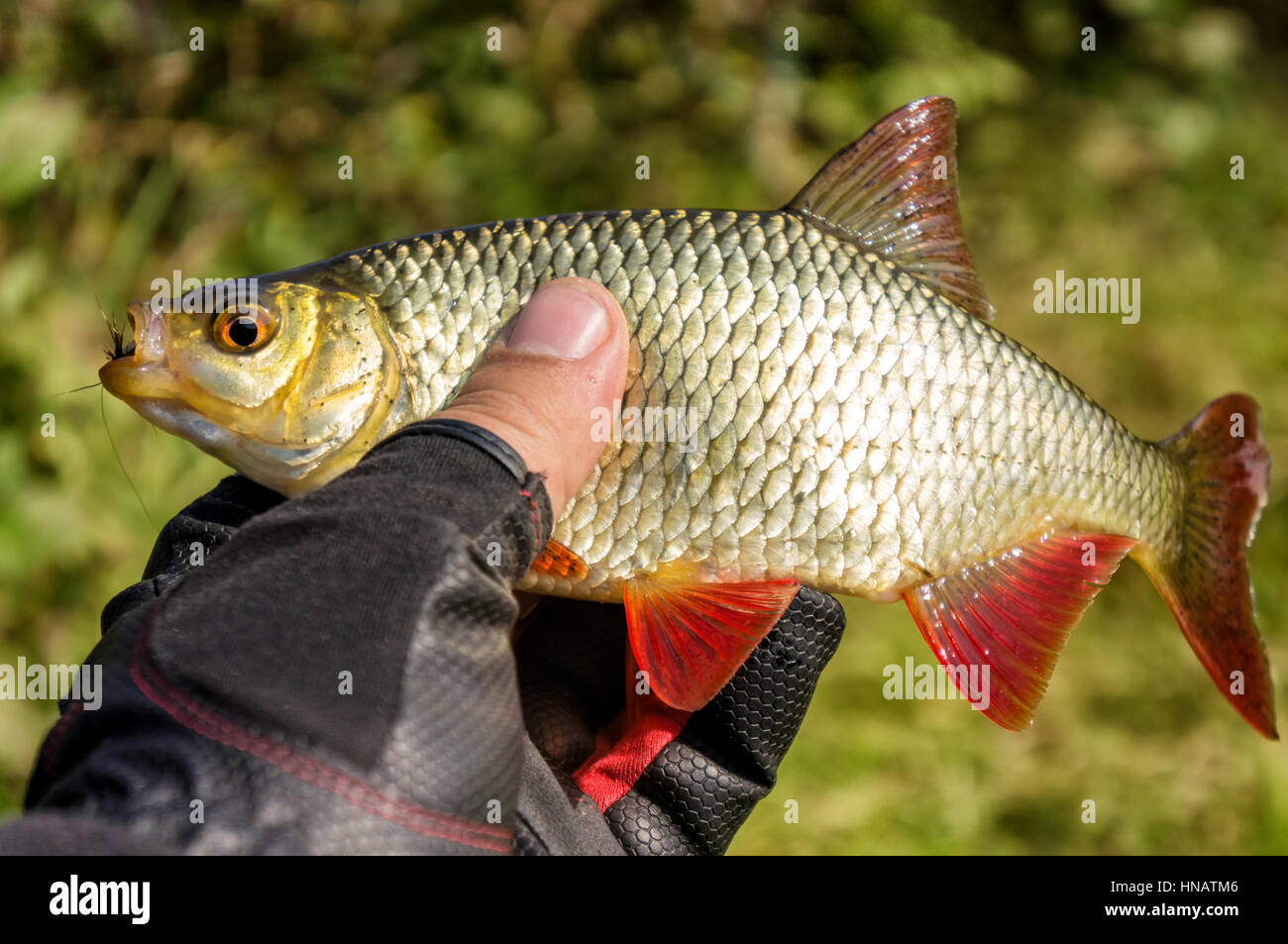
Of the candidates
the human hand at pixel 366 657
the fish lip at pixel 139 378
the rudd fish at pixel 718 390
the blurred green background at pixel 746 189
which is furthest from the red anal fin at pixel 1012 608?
the blurred green background at pixel 746 189

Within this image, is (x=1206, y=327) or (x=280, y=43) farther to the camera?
(x=280, y=43)

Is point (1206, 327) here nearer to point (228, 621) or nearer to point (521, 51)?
point (521, 51)

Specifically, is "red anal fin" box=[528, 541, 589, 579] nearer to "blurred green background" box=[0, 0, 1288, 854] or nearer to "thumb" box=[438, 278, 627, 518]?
"thumb" box=[438, 278, 627, 518]

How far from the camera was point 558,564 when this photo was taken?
1.65m

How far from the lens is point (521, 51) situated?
4.57m

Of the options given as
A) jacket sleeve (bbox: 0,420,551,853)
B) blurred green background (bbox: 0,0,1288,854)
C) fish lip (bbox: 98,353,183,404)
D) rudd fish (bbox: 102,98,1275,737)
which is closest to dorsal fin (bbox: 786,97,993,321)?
rudd fish (bbox: 102,98,1275,737)

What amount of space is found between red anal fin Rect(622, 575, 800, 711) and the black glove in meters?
0.33

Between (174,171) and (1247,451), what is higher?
(174,171)

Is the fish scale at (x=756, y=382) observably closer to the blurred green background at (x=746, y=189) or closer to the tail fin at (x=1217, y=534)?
the tail fin at (x=1217, y=534)

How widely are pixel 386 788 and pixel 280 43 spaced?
426cm

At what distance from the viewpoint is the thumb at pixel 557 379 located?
1432 millimetres

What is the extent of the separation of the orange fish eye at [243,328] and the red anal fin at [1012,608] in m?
1.16
